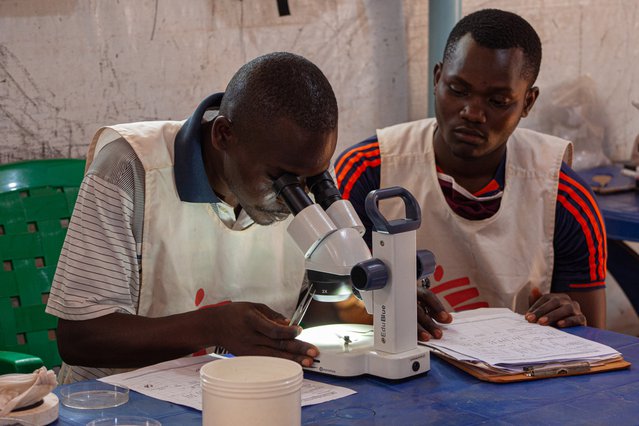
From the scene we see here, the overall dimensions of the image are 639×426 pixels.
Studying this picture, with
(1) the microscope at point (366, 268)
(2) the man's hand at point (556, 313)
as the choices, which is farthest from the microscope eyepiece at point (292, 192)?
(2) the man's hand at point (556, 313)

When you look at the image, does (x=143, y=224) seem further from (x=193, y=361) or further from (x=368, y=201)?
(x=368, y=201)

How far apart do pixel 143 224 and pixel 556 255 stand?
49.7 inches

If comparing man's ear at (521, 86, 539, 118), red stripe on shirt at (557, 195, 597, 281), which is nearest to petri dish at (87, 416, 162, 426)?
red stripe on shirt at (557, 195, 597, 281)

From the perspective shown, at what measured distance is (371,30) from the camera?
3.68m

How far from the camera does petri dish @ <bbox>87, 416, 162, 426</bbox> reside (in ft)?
5.33

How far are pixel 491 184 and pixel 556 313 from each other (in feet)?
1.92

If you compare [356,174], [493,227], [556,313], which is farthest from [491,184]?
[556,313]

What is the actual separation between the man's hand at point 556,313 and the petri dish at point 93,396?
102 cm

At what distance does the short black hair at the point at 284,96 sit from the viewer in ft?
6.60

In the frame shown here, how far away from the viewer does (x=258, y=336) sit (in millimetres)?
1914

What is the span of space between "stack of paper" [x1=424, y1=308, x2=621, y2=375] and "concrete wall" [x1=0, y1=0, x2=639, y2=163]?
1.38 meters

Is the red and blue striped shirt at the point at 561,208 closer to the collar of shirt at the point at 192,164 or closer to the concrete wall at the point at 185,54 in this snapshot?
the collar of shirt at the point at 192,164

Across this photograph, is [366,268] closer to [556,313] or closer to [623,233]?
[556,313]

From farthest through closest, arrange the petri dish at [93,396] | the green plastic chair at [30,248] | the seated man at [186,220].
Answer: the green plastic chair at [30,248], the seated man at [186,220], the petri dish at [93,396]
